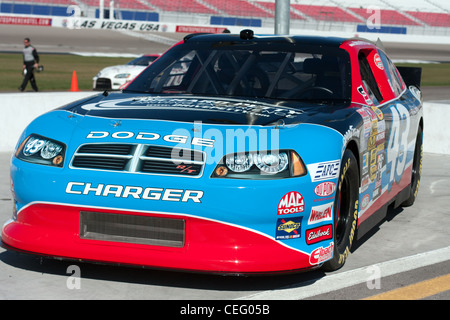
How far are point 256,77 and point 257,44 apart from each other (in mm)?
362

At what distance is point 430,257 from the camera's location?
211 inches

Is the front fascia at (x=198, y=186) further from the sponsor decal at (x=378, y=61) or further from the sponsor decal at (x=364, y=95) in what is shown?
the sponsor decal at (x=378, y=61)

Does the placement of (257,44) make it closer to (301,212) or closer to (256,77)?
(256,77)

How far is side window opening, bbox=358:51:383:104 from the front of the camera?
5836mm

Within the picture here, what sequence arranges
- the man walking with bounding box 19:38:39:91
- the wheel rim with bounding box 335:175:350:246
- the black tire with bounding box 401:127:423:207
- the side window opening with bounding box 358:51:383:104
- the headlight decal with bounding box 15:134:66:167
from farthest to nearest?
the man walking with bounding box 19:38:39:91
the black tire with bounding box 401:127:423:207
the side window opening with bounding box 358:51:383:104
the wheel rim with bounding box 335:175:350:246
the headlight decal with bounding box 15:134:66:167

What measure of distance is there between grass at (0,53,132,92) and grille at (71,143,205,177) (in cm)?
1872

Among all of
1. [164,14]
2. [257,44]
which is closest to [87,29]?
[164,14]

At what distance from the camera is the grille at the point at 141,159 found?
4.22 metres

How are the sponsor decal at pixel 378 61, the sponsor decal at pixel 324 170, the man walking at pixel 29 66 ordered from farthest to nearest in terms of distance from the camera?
the man walking at pixel 29 66
the sponsor decal at pixel 378 61
the sponsor decal at pixel 324 170

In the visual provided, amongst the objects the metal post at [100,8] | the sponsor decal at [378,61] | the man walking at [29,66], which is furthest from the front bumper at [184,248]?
the metal post at [100,8]

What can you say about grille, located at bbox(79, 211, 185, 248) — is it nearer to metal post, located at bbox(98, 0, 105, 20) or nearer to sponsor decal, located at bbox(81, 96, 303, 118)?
sponsor decal, located at bbox(81, 96, 303, 118)

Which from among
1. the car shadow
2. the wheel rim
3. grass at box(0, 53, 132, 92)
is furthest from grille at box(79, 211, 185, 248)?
grass at box(0, 53, 132, 92)

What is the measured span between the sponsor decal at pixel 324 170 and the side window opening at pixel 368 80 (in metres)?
1.38

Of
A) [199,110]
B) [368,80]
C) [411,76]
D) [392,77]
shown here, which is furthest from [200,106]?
[411,76]
